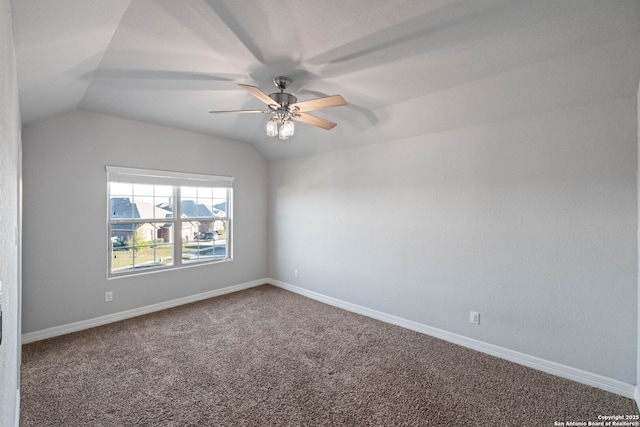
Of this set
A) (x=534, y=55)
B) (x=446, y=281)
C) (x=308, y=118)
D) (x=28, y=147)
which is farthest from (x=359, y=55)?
(x=28, y=147)

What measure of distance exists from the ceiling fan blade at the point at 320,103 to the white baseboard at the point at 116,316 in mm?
3324

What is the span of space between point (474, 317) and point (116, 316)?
4.19 meters

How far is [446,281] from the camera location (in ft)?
10.7

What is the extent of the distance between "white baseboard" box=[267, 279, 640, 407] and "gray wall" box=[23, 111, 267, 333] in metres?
2.71

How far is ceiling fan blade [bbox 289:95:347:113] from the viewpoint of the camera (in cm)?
220

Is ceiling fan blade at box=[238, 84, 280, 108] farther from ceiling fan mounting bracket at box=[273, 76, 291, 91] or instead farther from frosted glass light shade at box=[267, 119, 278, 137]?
ceiling fan mounting bracket at box=[273, 76, 291, 91]

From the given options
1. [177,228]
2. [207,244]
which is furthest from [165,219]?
[207,244]

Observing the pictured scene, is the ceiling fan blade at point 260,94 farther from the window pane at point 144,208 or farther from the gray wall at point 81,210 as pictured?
the window pane at point 144,208

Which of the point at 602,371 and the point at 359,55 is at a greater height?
the point at 359,55

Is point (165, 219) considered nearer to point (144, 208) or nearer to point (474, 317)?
point (144, 208)

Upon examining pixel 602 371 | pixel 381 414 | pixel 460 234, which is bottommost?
pixel 381 414

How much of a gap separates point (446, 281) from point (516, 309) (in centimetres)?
67

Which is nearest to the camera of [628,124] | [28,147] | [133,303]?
[628,124]

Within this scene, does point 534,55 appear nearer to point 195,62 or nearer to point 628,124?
point 628,124
